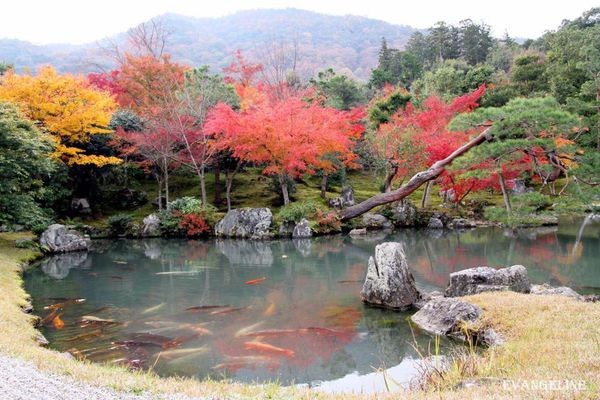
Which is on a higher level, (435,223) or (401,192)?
(401,192)

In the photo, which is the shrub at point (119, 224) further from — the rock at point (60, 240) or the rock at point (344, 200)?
the rock at point (344, 200)

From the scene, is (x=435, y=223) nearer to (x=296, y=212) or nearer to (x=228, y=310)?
(x=296, y=212)

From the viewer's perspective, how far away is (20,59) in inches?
3511

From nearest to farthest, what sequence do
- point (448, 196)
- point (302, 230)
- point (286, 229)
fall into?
point (302, 230) → point (286, 229) → point (448, 196)

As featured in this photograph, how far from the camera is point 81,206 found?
81.3 ft

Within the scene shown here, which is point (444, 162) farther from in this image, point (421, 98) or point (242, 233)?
point (421, 98)

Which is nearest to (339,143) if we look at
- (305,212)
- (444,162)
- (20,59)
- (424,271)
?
(305,212)

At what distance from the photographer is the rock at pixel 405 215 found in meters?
25.1

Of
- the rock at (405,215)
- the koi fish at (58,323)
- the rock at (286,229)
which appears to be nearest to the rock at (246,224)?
the rock at (286,229)

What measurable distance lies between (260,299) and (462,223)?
16057 mm

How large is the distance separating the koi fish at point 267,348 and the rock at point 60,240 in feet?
44.5

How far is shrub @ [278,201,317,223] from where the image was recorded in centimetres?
2263

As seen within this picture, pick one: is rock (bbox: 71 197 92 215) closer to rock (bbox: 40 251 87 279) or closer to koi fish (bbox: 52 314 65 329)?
rock (bbox: 40 251 87 279)

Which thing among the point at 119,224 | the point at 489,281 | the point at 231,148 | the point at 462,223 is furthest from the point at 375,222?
the point at 489,281
